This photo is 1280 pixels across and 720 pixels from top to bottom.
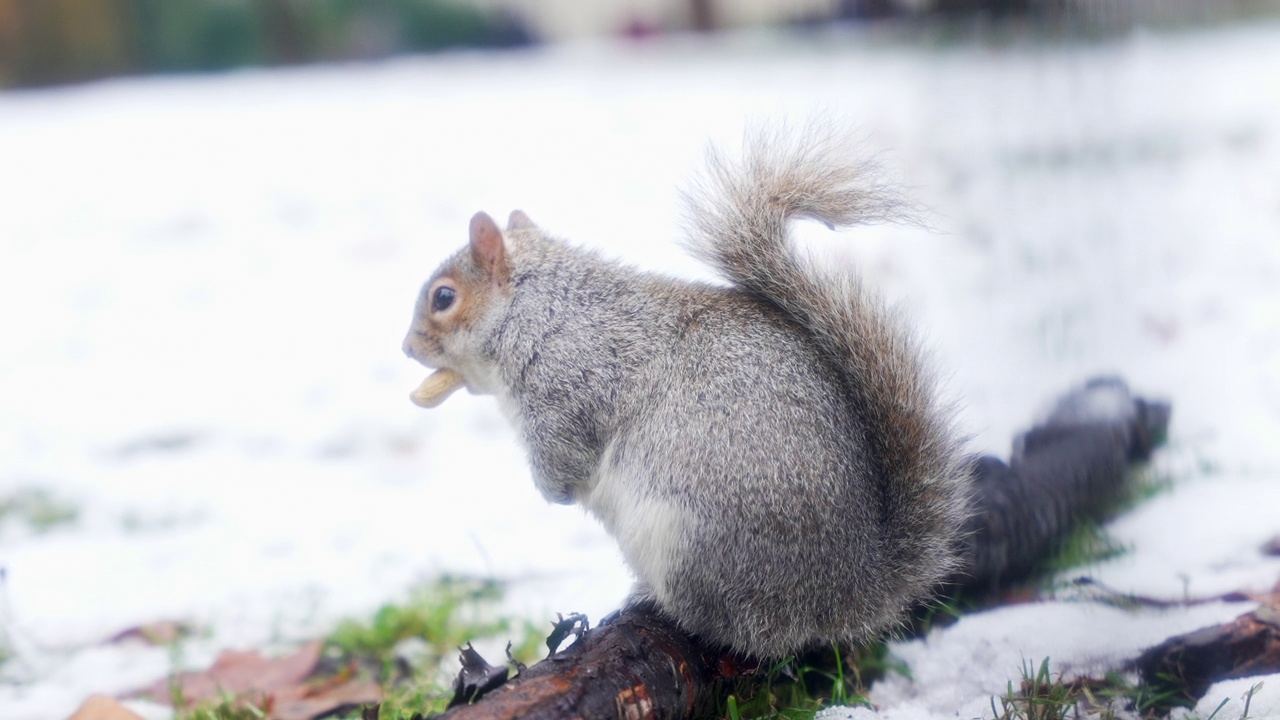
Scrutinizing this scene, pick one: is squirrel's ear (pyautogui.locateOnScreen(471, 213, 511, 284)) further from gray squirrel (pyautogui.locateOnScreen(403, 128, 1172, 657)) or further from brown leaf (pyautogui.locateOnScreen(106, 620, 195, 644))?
brown leaf (pyautogui.locateOnScreen(106, 620, 195, 644))

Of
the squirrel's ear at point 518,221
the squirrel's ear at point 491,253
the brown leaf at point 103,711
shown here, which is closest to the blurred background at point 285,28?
the squirrel's ear at point 518,221

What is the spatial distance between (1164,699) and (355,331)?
2.22 meters

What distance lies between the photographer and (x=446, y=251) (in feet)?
9.84

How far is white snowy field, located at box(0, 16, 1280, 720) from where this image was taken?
60.1 inches

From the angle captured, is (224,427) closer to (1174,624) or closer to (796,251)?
(796,251)

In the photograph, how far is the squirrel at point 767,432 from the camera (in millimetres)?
1093

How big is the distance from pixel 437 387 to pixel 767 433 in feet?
1.66

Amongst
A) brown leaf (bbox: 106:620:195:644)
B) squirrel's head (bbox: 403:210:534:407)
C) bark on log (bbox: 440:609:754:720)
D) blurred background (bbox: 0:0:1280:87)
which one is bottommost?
brown leaf (bbox: 106:620:195:644)

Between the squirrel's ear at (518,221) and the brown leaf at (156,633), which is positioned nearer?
the squirrel's ear at (518,221)

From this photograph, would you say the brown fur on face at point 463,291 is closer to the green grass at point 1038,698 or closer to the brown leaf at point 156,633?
the brown leaf at point 156,633

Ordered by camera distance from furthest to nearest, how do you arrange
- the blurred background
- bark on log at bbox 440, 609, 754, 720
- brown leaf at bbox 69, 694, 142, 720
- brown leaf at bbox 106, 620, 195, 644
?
the blurred background < brown leaf at bbox 106, 620, 195, 644 < brown leaf at bbox 69, 694, 142, 720 < bark on log at bbox 440, 609, 754, 720

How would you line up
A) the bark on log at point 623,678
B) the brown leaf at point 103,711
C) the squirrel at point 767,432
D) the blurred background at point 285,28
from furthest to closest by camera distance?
1. the blurred background at point 285,28
2. the brown leaf at point 103,711
3. the squirrel at point 767,432
4. the bark on log at point 623,678

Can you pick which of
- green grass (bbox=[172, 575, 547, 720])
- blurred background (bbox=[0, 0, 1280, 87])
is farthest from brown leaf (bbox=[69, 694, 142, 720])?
blurred background (bbox=[0, 0, 1280, 87])

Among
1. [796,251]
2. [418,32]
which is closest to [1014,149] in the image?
[796,251]
